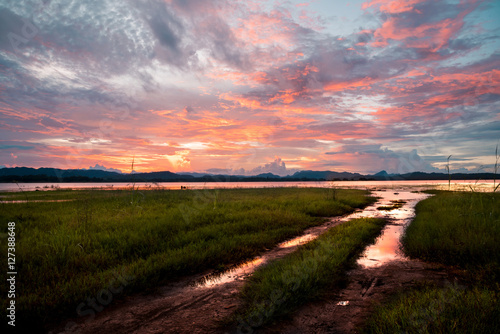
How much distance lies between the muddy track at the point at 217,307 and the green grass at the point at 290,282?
223 millimetres

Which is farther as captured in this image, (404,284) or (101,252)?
(101,252)

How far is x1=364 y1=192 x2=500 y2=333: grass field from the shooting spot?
3533 mm

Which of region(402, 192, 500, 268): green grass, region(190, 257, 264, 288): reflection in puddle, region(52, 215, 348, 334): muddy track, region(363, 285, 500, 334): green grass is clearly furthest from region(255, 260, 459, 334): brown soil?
region(190, 257, 264, 288): reflection in puddle

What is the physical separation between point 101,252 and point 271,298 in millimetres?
5215

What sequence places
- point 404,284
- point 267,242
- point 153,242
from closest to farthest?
1. point 404,284
2. point 153,242
3. point 267,242

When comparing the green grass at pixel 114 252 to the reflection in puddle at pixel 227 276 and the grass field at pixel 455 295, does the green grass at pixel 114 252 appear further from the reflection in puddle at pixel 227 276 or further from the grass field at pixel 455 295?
the grass field at pixel 455 295

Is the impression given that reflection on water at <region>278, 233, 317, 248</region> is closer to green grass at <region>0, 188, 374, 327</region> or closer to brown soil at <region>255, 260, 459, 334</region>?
green grass at <region>0, 188, 374, 327</region>

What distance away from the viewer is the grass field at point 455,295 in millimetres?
3533

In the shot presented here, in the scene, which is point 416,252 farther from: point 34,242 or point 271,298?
point 34,242

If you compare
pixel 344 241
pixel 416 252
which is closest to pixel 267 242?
pixel 344 241

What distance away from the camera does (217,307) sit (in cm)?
473

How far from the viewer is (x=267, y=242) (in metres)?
9.50

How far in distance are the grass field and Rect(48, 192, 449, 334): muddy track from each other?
19.5 inches

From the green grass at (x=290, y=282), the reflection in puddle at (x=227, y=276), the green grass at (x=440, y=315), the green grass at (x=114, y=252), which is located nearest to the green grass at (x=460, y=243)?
the green grass at (x=290, y=282)
